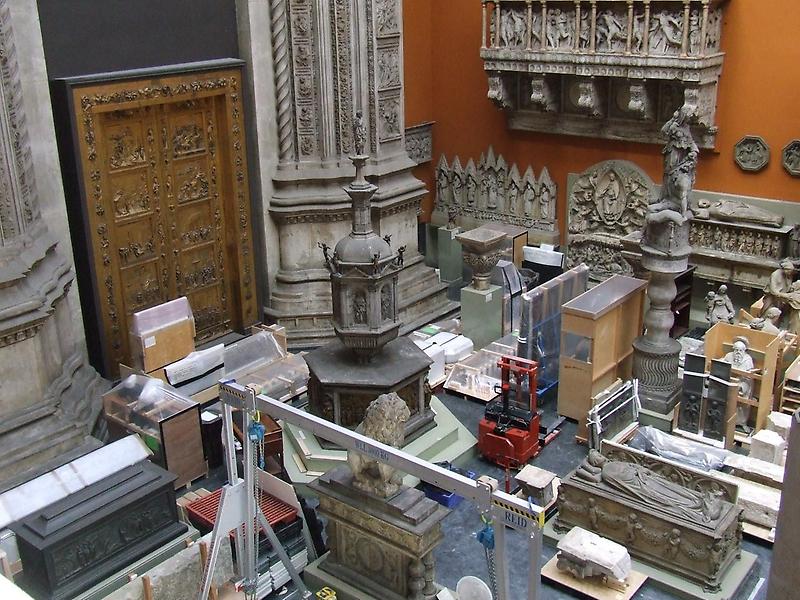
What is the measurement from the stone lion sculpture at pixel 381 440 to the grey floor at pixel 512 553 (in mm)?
1169

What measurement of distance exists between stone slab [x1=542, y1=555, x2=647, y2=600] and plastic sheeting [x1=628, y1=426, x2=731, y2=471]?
61.0 inches

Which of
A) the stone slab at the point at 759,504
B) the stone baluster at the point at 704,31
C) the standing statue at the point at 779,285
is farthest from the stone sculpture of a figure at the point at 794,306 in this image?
the stone baluster at the point at 704,31

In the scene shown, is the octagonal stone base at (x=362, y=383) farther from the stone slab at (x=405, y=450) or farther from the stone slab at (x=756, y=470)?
the stone slab at (x=756, y=470)

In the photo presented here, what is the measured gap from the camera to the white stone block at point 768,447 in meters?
7.32

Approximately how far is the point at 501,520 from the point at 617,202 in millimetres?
7831

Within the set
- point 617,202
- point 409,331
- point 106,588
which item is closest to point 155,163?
point 409,331

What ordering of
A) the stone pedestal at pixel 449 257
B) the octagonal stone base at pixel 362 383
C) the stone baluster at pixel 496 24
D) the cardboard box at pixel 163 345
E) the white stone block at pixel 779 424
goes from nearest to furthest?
the octagonal stone base at pixel 362 383 < the white stone block at pixel 779 424 < the cardboard box at pixel 163 345 < the stone baluster at pixel 496 24 < the stone pedestal at pixel 449 257

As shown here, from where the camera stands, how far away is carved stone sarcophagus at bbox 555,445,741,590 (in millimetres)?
Result: 6035

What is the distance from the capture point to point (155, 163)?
9.01 m

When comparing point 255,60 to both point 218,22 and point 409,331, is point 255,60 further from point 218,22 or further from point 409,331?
point 409,331

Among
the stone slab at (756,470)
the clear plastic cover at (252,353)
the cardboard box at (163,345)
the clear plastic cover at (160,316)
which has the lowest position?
the stone slab at (756,470)

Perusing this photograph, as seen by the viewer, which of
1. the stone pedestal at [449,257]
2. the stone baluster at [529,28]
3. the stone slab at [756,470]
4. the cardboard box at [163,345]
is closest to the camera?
the stone slab at [756,470]

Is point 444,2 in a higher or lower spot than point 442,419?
higher

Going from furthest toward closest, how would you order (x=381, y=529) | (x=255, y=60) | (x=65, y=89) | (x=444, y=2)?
(x=444, y=2) → (x=255, y=60) → (x=65, y=89) → (x=381, y=529)
